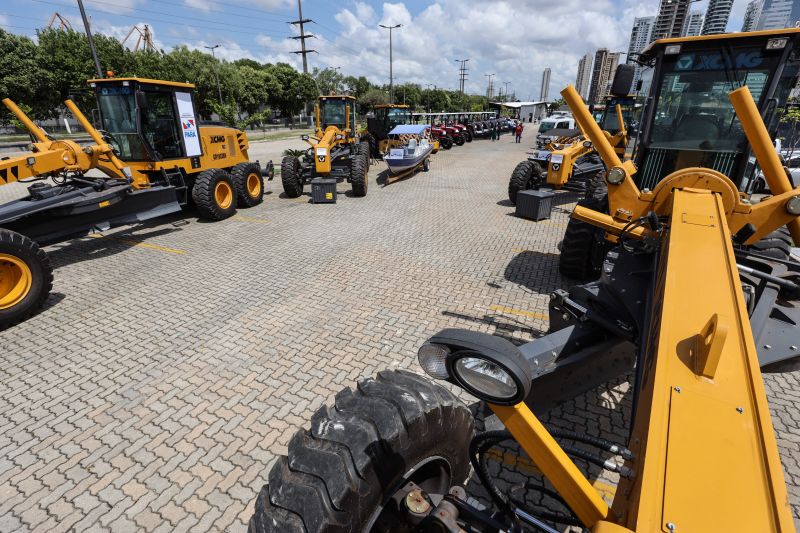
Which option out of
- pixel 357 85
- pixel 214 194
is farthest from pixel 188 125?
pixel 357 85

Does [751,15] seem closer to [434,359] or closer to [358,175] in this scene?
[358,175]

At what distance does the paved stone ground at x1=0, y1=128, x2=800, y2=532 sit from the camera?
3.03 metres

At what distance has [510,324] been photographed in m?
5.12

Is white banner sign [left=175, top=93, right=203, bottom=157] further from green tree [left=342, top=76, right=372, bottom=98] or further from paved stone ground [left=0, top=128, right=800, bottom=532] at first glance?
green tree [left=342, top=76, right=372, bottom=98]

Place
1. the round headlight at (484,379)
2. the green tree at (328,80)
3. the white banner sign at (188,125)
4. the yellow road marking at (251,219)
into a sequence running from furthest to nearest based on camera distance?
the green tree at (328,80), the yellow road marking at (251,219), the white banner sign at (188,125), the round headlight at (484,379)

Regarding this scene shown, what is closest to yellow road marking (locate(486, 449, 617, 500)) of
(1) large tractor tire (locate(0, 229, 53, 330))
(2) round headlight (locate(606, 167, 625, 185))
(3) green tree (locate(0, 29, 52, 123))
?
(2) round headlight (locate(606, 167, 625, 185))

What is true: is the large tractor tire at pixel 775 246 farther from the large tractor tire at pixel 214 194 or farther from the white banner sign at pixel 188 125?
the white banner sign at pixel 188 125

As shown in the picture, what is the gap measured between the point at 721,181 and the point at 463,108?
7393 centimetres

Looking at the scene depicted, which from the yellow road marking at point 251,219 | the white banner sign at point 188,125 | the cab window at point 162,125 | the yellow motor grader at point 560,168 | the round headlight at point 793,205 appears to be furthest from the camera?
the yellow motor grader at point 560,168

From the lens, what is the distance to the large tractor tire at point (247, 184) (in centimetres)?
1045

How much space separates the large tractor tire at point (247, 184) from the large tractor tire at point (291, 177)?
0.82 meters

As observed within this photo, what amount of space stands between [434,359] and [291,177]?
444 inches

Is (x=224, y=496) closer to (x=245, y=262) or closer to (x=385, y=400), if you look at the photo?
(x=385, y=400)

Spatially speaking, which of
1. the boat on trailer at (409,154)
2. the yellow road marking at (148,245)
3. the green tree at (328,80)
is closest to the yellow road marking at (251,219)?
the yellow road marking at (148,245)
